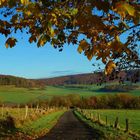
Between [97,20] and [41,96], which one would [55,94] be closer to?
[41,96]

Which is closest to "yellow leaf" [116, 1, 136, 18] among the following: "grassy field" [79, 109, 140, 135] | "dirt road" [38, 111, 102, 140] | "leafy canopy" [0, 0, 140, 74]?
"leafy canopy" [0, 0, 140, 74]

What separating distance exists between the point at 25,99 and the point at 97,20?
141 metres

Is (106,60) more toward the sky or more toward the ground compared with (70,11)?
more toward the ground

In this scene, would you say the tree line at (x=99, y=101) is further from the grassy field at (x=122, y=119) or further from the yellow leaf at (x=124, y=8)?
the yellow leaf at (x=124, y=8)

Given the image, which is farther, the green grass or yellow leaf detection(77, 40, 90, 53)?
the green grass

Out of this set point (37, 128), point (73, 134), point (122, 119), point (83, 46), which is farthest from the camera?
point (122, 119)

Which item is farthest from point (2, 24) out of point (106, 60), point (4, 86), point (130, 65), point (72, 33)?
point (4, 86)

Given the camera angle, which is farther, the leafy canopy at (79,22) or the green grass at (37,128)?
the green grass at (37,128)

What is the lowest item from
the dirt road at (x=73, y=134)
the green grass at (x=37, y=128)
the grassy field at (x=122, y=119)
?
the grassy field at (x=122, y=119)

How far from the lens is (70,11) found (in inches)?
317

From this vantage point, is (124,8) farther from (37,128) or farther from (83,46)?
(37,128)

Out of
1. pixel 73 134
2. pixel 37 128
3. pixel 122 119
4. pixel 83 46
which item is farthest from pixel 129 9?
pixel 122 119

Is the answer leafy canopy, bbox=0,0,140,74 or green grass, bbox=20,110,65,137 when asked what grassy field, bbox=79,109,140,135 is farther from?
leafy canopy, bbox=0,0,140,74

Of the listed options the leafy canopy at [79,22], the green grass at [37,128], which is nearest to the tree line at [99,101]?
the green grass at [37,128]
